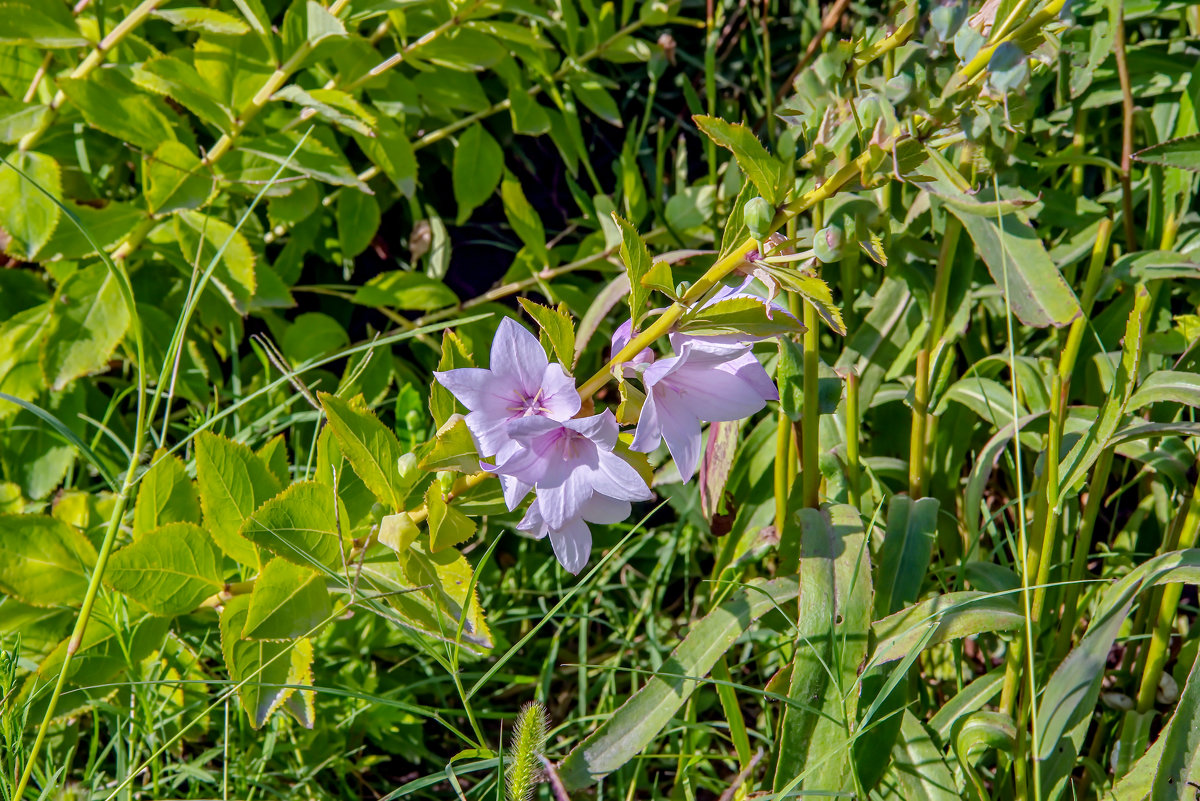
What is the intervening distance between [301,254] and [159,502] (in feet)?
1.88

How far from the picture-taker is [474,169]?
1.53 metres

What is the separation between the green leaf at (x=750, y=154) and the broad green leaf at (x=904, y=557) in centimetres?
50

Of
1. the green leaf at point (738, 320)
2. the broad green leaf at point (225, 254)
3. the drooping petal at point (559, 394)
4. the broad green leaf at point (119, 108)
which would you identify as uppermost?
the broad green leaf at point (119, 108)

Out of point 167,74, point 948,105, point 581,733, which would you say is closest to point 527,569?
point 581,733

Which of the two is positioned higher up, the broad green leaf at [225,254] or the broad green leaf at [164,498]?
the broad green leaf at [225,254]

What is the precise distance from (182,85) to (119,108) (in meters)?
0.09

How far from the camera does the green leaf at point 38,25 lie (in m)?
1.12

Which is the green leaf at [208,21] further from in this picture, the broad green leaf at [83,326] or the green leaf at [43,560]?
the green leaf at [43,560]

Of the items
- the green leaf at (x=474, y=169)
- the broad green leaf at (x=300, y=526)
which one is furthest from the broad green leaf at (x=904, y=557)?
the green leaf at (x=474, y=169)

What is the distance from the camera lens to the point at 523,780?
75cm

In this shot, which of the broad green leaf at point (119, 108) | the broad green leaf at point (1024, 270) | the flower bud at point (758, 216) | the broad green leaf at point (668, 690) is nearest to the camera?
the flower bud at point (758, 216)

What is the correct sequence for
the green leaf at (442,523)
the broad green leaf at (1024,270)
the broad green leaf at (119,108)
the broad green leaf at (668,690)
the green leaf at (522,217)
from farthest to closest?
the green leaf at (522,217) → the broad green leaf at (119,108) → the broad green leaf at (1024,270) → the broad green leaf at (668,690) → the green leaf at (442,523)

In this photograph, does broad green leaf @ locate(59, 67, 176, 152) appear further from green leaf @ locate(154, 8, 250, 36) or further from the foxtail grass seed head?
the foxtail grass seed head

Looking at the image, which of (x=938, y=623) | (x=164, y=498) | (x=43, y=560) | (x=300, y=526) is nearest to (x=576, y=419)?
(x=300, y=526)
